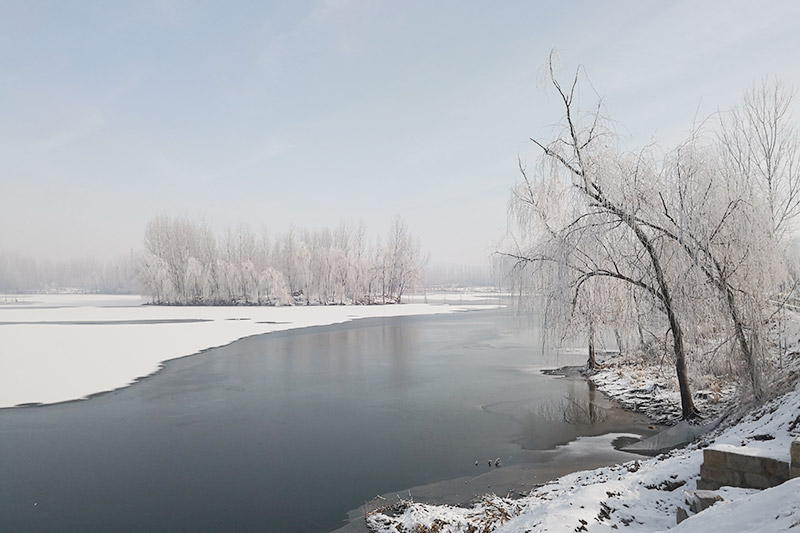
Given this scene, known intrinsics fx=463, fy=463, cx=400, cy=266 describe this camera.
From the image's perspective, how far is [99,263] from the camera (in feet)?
438

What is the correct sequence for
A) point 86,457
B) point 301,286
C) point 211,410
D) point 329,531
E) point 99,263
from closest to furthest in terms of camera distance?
point 329,531
point 86,457
point 211,410
point 301,286
point 99,263

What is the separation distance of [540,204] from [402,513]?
7.59 metres

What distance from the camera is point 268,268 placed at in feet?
175

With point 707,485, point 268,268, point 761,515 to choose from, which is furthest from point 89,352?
point 268,268

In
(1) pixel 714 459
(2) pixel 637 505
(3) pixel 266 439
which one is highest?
(1) pixel 714 459

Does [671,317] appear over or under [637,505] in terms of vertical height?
over

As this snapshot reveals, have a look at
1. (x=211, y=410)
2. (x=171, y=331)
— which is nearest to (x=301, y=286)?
(x=171, y=331)

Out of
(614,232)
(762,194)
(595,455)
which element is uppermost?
(762,194)

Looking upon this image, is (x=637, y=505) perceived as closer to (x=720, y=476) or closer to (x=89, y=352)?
(x=720, y=476)

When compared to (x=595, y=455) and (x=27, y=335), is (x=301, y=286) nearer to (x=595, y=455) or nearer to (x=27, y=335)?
(x=27, y=335)

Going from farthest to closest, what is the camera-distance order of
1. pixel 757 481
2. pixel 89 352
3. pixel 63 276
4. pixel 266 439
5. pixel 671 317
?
pixel 63 276, pixel 89 352, pixel 671 317, pixel 266 439, pixel 757 481

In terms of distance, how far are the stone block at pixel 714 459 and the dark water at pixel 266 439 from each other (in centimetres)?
343

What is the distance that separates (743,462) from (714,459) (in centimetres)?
24

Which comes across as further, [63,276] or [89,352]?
[63,276]
